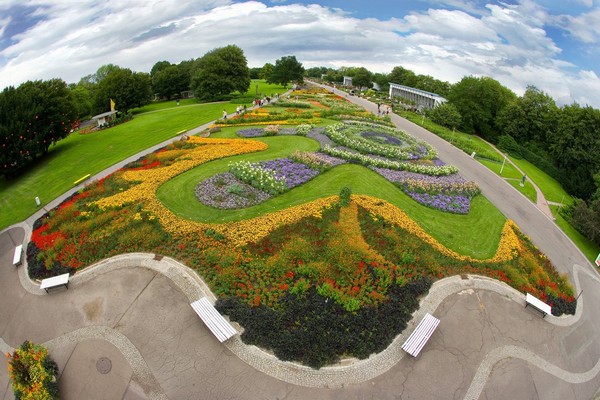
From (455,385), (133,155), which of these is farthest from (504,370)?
(133,155)

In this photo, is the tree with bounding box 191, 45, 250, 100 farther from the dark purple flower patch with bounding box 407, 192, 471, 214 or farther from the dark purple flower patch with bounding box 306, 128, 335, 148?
the dark purple flower patch with bounding box 407, 192, 471, 214

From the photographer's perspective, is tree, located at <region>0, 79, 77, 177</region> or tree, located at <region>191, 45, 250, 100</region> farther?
tree, located at <region>191, 45, 250, 100</region>

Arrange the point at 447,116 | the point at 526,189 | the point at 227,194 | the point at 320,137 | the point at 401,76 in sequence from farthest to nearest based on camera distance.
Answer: the point at 401,76, the point at 447,116, the point at 320,137, the point at 526,189, the point at 227,194

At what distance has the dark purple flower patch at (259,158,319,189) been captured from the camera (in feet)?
74.8

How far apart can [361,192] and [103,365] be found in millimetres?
17092

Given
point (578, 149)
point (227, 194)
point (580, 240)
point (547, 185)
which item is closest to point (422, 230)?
point (227, 194)

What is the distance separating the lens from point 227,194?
2092cm

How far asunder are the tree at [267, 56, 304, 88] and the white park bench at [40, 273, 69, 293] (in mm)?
73914

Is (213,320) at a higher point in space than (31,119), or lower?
lower

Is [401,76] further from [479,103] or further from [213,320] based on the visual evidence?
[213,320]

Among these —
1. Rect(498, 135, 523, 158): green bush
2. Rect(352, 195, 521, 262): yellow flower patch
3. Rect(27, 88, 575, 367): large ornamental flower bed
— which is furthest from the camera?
Rect(498, 135, 523, 158): green bush

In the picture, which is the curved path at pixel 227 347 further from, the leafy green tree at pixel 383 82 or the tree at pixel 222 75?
the leafy green tree at pixel 383 82

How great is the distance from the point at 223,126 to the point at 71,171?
1646cm

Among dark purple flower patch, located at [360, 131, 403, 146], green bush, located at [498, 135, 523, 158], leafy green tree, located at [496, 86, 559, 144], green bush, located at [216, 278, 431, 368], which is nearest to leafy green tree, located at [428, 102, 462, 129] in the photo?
green bush, located at [498, 135, 523, 158]
